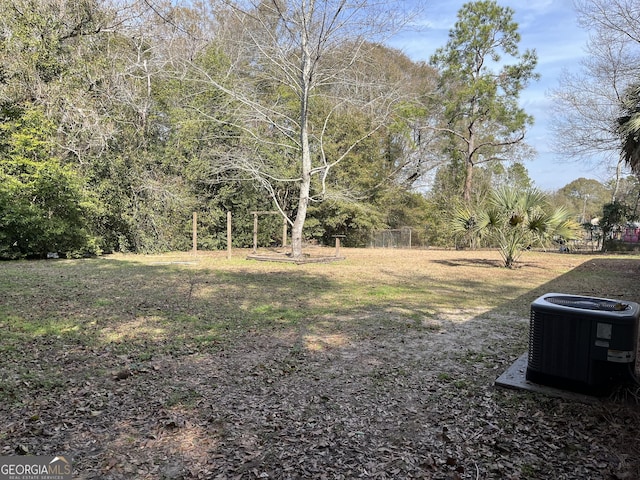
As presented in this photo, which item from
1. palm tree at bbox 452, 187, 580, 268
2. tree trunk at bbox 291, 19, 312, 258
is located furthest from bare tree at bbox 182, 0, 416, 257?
palm tree at bbox 452, 187, 580, 268

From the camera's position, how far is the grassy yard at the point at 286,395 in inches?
88.7

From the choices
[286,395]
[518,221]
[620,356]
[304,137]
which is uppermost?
[304,137]

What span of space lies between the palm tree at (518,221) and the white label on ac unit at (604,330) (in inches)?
333

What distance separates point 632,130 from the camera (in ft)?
25.8

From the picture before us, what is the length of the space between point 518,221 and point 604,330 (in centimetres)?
856

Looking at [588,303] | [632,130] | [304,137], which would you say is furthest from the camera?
[304,137]

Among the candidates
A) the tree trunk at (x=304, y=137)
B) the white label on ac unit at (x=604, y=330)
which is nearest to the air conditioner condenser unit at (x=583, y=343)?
the white label on ac unit at (x=604, y=330)

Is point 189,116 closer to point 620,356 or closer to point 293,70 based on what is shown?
point 293,70

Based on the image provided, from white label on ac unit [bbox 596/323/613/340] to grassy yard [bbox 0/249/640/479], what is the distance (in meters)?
0.41

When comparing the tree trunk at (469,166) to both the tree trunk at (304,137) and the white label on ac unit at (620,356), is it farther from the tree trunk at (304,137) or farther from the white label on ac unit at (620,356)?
the white label on ac unit at (620,356)

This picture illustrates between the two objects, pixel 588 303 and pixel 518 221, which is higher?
pixel 518 221

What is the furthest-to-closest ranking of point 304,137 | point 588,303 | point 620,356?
point 304,137 → point 588,303 → point 620,356

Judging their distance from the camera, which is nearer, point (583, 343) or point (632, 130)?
point (583, 343)

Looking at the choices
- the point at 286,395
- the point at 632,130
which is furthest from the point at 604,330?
the point at 632,130
